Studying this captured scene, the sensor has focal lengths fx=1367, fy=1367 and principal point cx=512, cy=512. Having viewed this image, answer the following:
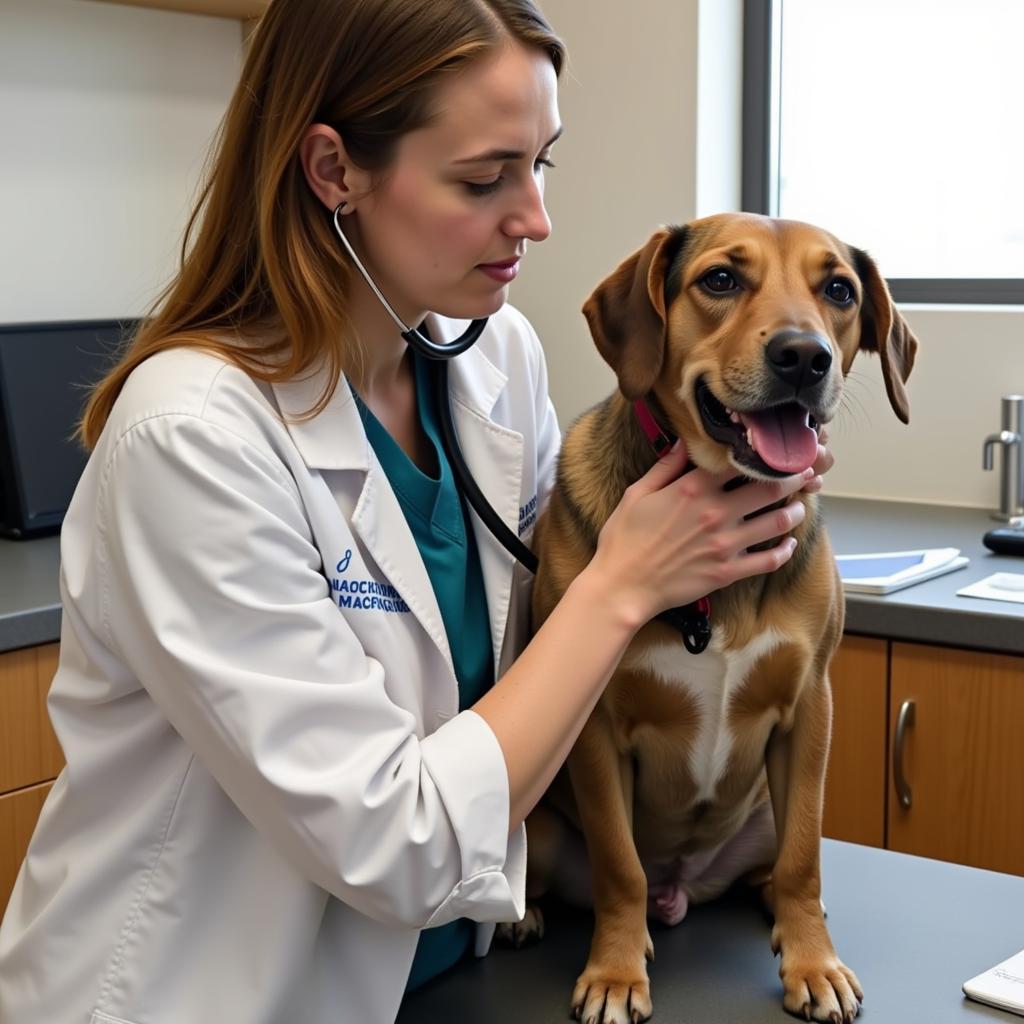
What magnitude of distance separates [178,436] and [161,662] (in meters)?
0.16

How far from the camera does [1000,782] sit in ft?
6.64

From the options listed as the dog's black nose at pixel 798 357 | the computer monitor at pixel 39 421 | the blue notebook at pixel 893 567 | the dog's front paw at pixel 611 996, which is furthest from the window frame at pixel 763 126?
the dog's front paw at pixel 611 996

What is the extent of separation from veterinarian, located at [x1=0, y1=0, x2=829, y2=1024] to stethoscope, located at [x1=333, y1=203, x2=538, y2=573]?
0.10ft

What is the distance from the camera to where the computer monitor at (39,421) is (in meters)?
2.35

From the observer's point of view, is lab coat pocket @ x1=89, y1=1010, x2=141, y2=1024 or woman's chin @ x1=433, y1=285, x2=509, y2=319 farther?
woman's chin @ x1=433, y1=285, x2=509, y2=319

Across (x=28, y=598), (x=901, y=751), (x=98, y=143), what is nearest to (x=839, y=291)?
(x=901, y=751)

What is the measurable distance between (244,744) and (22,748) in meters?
1.14

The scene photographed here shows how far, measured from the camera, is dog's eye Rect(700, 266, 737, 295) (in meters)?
1.31

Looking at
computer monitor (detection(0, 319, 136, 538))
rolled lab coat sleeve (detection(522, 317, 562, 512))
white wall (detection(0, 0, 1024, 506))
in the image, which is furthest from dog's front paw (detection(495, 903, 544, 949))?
white wall (detection(0, 0, 1024, 506))

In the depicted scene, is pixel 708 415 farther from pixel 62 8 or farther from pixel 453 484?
pixel 62 8

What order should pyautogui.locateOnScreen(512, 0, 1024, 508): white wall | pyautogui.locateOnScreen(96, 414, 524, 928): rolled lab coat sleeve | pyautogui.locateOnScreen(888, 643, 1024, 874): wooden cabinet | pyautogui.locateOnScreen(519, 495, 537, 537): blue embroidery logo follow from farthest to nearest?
pyautogui.locateOnScreen(512, 0, 1024, 508): white wall < pyautogui.locateOnScreen(888, 643, 1024, 874): wooden cabinet < pyautogui.locateOnScreen(519, 495, 537, 537): blue embroidery logo < pyautogui.locateOnScreen(96, 414, 524, 928): rolled lab coat sleeve

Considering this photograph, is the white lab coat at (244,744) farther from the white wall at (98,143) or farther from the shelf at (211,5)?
the shelf at (211,5)

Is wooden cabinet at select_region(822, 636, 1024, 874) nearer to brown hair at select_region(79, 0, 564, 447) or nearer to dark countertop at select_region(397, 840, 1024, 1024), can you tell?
dark countertop at select_region(397, 840, 1024, 1024)

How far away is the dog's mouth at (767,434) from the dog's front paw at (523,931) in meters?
0.45
